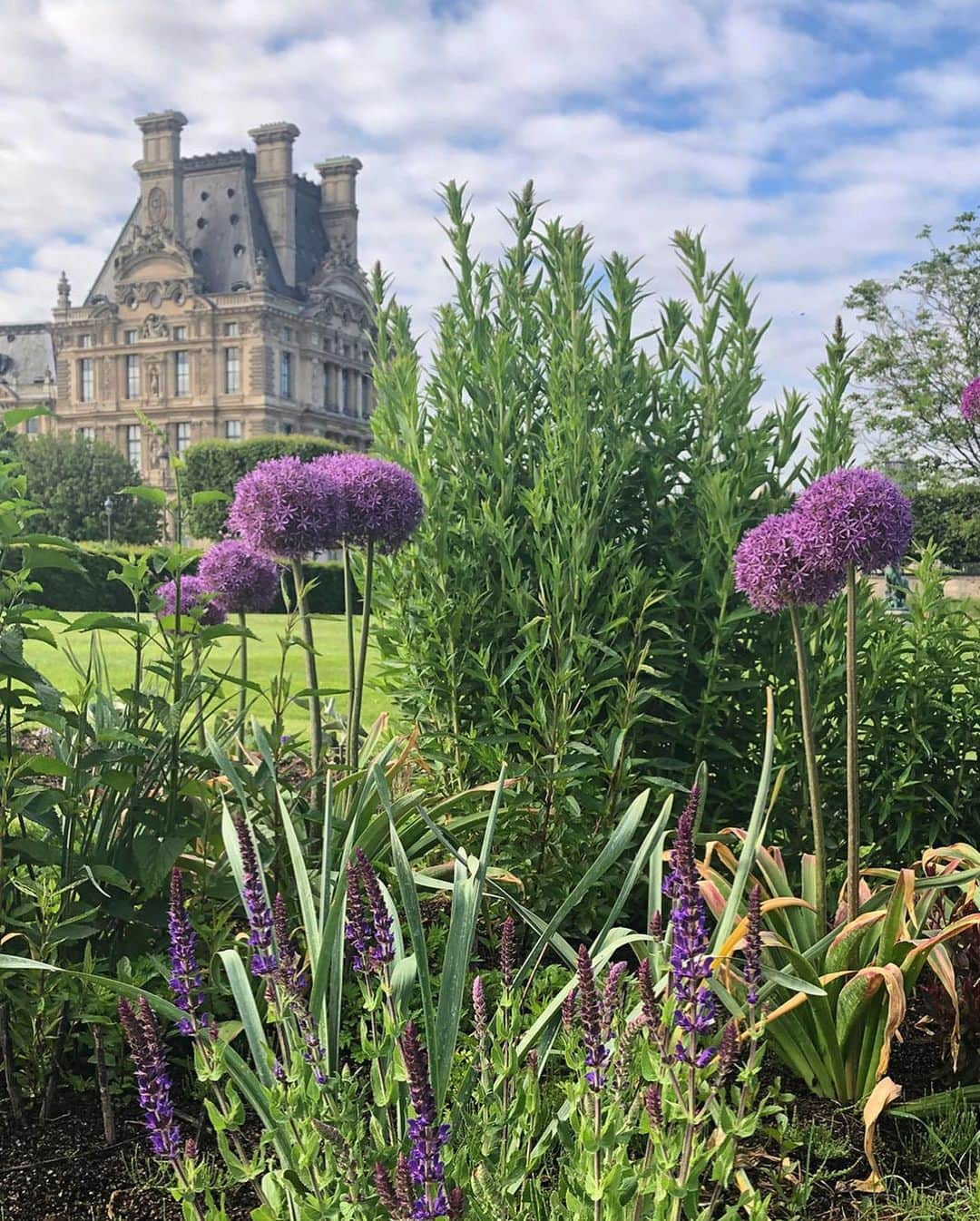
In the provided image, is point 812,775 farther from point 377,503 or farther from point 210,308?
point 210,308

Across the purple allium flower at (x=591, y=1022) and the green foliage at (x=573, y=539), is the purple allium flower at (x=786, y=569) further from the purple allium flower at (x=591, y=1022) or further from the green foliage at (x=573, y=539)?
the purple allium flower at (x=591, y=1022)

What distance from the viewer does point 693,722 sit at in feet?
12.4

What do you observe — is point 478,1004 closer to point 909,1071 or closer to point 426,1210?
point 426,1210

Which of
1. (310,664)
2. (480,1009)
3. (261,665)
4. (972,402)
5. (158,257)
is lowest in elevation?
(261,665)

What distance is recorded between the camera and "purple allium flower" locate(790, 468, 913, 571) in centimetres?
266

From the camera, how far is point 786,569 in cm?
272

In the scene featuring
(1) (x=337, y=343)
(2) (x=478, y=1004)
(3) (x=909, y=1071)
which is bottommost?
(3) (x=909, y=1071)

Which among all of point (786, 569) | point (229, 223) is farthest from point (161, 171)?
point (786, 569)

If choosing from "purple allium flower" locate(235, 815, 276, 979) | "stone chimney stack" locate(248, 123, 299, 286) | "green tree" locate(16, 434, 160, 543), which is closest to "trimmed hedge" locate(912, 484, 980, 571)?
"purple allium flower" locate(235, 815, 276, 979)

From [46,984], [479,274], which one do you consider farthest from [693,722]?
[46,984]

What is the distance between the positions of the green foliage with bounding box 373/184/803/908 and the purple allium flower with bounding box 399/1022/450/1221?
6.28 ft

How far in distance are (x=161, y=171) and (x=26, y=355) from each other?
→ 18731 mm

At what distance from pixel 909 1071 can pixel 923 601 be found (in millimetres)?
1792

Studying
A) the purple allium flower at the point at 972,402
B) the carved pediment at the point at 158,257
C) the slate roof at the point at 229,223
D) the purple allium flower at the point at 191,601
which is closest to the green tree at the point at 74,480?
the carved pediment at the point at 158,257
